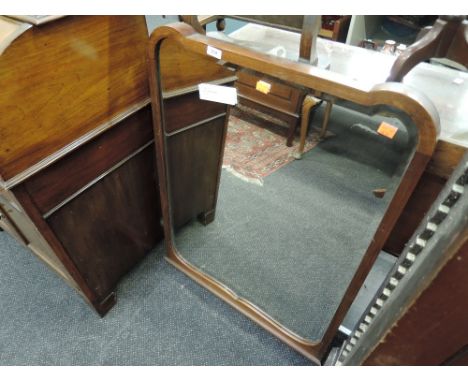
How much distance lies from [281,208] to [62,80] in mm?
1179

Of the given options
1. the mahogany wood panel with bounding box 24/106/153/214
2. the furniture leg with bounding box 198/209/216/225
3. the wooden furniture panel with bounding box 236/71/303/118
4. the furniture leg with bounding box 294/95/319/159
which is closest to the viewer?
the mahogany wood panel with bounding box 24/106/153/214

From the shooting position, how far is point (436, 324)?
1.22 ft

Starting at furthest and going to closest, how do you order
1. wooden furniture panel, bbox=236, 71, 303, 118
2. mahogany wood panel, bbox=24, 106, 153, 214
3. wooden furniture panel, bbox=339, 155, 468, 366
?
wooden furniture panel, bbox=236, 71, 303, 118 < mahogany wood panel, bbox=24, 106, 153, 214 < wooden furniture panel, bbox=339, 155, 468, 366

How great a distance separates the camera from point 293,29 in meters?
0.88

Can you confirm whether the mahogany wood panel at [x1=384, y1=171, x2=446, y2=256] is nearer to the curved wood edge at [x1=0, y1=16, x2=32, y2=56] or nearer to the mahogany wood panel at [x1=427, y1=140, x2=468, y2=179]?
the mahogany wood panel at [x1=427, y1=140, x2=468, y2=179]

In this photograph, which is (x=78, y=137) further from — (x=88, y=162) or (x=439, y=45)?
(x=439, y=45)

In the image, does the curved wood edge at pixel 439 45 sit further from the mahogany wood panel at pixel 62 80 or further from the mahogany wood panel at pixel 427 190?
the mahogany wood panel at pixel 62 80

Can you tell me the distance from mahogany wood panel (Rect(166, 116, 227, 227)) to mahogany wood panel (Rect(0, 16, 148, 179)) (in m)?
0.28

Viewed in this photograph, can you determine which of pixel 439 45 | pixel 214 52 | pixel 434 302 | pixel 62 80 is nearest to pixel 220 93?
pixel 214 52

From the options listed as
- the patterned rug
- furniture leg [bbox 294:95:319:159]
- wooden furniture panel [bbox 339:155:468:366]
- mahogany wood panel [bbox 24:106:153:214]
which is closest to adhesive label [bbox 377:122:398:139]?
wooden furniture panel [bbox 339:155:468:366]

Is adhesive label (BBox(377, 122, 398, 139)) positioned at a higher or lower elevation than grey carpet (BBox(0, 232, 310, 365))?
higher

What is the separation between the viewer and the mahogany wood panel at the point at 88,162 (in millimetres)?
771

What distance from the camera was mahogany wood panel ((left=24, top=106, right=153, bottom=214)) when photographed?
0.77 metres

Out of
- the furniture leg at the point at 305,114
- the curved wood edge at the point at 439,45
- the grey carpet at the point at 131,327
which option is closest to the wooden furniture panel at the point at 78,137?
the grey carpet at the point at 131,327
